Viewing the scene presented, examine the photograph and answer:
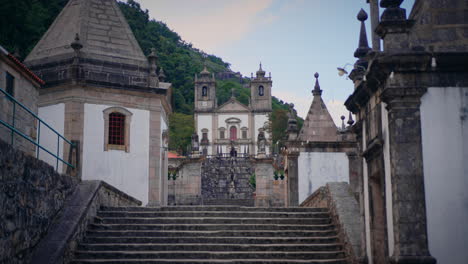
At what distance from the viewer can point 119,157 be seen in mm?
18547

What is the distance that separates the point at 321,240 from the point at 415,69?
14.9 feet

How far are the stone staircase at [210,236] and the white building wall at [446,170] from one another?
118 inches

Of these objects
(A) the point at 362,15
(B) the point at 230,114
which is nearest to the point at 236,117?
(B) the point at 230,114

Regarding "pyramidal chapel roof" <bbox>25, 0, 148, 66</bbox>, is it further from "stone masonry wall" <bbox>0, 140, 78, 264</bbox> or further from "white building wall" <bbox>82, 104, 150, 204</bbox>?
"stone masonry wall" <bbox>0, 140, 78, 264</bbox>

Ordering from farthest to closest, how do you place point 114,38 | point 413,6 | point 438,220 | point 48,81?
point 114,38
point 48,81
point 413,6
point 438,220

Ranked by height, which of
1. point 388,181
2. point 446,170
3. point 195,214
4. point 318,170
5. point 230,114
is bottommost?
point 195,214

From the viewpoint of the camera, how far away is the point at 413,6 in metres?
9.80

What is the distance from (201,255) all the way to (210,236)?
3.08 ft

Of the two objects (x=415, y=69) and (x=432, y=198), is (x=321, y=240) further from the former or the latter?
(x=415, y=69)

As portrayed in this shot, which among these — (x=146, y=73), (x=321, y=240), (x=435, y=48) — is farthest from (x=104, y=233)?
(x=146, y=73)

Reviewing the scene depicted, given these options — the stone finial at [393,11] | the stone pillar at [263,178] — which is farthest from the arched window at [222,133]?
the stone finial at [393,11]

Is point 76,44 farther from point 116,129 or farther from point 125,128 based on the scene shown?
point 125,128

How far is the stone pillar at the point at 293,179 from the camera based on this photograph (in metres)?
19.7

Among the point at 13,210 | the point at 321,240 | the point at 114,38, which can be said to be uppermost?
the point at 114,38
